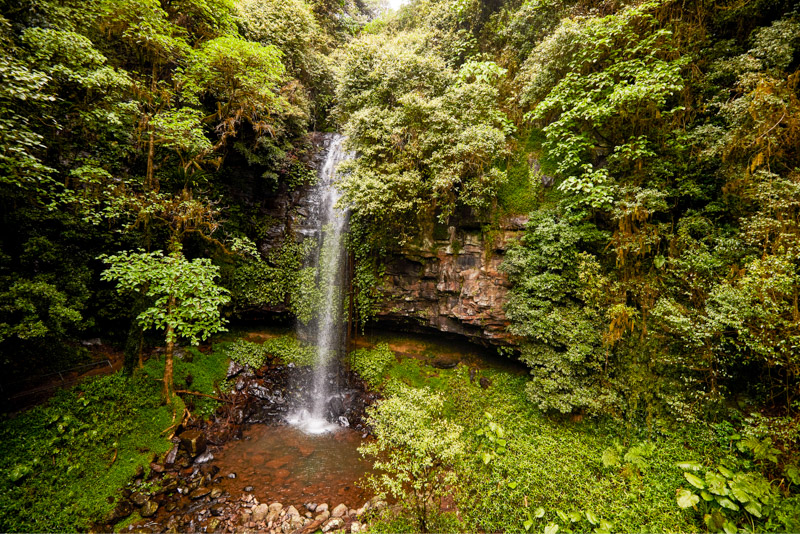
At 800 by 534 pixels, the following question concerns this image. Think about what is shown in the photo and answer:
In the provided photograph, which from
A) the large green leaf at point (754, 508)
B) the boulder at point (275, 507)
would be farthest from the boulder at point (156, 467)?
the large green leaf at point (754, 508)

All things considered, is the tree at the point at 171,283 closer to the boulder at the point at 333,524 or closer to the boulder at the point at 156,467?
the boulder at the point at 156,467

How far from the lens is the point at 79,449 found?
6.64 meters

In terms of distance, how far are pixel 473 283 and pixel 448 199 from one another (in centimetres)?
302

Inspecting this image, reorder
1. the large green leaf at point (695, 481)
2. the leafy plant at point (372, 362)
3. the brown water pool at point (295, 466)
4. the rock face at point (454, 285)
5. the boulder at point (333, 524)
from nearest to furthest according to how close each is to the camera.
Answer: the large green leaf at point (695, 481) → the boulder at point (333, 524) → the brown water pool at point (295, 466) → the rock face at point (454, 285) → the leafy plant at point (372, 362)

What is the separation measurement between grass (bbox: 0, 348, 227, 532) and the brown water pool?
213cm

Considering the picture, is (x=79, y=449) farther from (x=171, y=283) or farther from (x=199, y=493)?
(x=171, y=283)

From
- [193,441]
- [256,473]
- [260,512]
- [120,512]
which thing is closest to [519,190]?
[260,512]

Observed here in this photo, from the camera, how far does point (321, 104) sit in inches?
609

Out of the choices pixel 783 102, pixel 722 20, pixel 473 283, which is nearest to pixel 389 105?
pixel 473 283

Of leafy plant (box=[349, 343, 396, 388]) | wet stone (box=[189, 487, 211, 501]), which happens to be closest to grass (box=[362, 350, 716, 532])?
leafy plant (box=[349, 343, 396, 388])

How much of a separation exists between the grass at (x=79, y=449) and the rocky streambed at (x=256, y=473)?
1.37 feet

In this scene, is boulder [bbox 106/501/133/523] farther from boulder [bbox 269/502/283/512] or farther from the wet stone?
boulder [bbox 269/502/283/512]

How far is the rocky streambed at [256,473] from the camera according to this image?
6.48m

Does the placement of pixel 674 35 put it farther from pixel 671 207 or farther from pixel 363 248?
pixel 363 248
